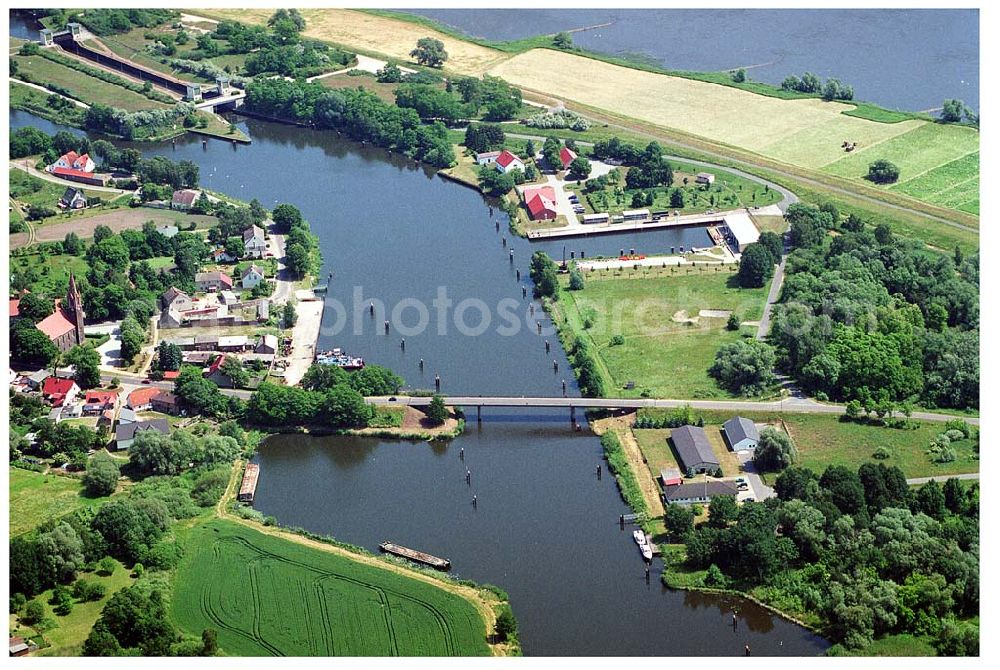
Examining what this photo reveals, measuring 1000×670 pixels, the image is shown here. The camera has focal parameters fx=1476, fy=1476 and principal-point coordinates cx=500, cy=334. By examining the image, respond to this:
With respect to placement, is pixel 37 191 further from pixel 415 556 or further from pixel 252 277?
pixel 415 556

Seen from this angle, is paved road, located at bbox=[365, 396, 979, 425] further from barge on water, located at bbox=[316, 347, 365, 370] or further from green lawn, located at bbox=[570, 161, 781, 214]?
green lawn, located at bbox=[570, 161, 781, 214]

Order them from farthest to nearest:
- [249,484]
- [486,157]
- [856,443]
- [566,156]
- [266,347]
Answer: [486,157] → [566,156] → [266,347] → [856,443] → [249,484]

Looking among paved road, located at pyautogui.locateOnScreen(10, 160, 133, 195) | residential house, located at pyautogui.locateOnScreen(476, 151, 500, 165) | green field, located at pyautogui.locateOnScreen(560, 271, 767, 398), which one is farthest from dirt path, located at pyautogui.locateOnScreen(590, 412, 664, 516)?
paved road, located at pyautogui.locateOnScreen(10, 160, 133, 195)

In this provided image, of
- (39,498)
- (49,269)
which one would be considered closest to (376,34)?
(49,269)

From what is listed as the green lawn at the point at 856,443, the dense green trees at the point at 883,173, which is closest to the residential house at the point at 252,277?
the green lawn at the point at 856,443

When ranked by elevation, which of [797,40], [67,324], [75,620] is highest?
[797,40]

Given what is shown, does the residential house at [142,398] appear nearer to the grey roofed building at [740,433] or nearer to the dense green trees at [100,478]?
the dense green trees at [100,478]
